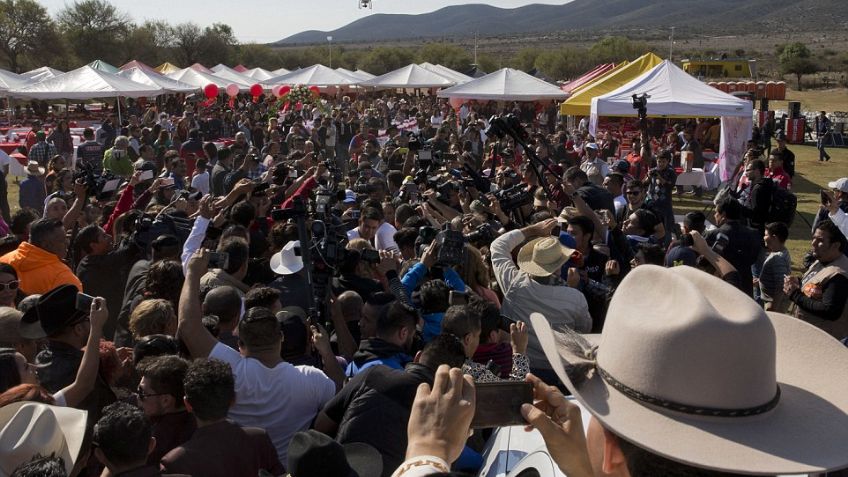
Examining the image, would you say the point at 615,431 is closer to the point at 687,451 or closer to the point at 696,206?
the point at 687,451

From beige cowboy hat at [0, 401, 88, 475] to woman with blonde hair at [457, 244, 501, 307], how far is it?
312 centimetres

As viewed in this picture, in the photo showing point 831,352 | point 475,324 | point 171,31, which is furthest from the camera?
point 171,31

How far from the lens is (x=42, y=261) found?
571 cm

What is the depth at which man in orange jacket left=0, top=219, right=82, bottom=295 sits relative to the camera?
5.62 meters

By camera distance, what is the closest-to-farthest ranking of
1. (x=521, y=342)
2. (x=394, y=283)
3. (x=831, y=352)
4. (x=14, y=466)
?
(x=831, y=352) < (x=14, y=466) < (x=521, y=342) < (x=394, y=283)

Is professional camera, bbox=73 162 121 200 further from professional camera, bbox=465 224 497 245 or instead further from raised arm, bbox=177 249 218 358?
raised arm, bbox=177 249 218 358

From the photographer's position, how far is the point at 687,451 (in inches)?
60.8

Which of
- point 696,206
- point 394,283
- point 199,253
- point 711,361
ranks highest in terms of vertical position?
point 711,361

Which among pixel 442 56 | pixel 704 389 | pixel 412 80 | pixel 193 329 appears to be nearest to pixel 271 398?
pixel 193 329

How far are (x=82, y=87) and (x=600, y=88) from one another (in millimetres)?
13079

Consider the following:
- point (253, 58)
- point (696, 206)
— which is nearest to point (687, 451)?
point (696, 206)

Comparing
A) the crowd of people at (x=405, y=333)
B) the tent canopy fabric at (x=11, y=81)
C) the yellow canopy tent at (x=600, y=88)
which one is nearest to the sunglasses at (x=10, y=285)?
the crowd of people at (x=405, y=333)

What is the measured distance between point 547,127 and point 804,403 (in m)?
24.9

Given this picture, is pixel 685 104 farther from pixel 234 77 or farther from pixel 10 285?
pixel 234 77
